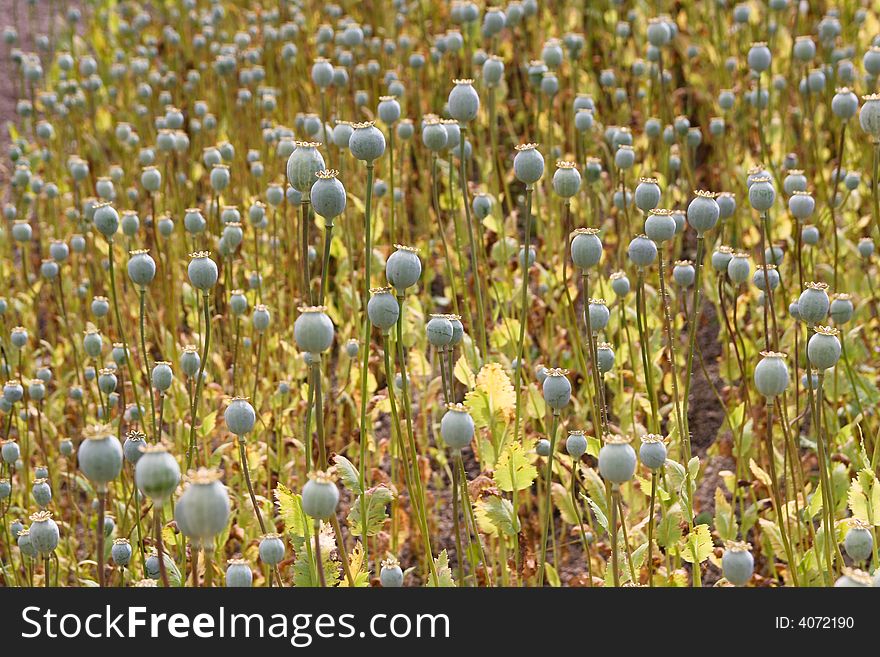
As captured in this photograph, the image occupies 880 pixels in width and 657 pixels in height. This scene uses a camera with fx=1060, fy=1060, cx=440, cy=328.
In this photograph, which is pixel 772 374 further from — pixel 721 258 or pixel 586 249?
pixel 721 258

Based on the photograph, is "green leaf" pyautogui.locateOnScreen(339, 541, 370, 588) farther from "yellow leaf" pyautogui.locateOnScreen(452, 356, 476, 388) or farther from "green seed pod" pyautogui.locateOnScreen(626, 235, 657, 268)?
"green seed pod" pyautogui.locateOnScreen(626, 235, 657, 268)

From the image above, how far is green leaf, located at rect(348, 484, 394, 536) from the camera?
152 centimetres

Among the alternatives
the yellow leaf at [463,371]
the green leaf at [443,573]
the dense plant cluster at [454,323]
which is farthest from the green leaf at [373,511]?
the yellow leaf at [463,371]

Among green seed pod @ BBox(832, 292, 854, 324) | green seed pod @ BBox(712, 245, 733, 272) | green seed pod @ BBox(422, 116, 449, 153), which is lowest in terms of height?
green seed pod @ BBox(832, 292, 854, 324)

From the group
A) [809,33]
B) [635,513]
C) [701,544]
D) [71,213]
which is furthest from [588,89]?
[701,544]

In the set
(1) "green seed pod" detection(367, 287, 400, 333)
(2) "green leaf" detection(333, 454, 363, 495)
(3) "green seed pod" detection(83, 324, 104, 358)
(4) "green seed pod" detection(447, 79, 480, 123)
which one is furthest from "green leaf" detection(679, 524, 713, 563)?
(3) "green seed pod" detection(83, 324, 104, 358)

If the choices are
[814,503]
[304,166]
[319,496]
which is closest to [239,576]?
[319,496]

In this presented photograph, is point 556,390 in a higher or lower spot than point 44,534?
higher

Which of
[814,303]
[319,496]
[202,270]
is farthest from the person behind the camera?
[202,270]

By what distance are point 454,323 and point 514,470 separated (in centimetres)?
24

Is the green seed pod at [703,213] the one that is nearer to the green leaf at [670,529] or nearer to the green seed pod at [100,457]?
the green leaf at [670,529]

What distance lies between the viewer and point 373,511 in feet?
5.08

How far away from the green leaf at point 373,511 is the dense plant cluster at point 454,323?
11 millimetres

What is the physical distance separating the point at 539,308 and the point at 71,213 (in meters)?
1.25
